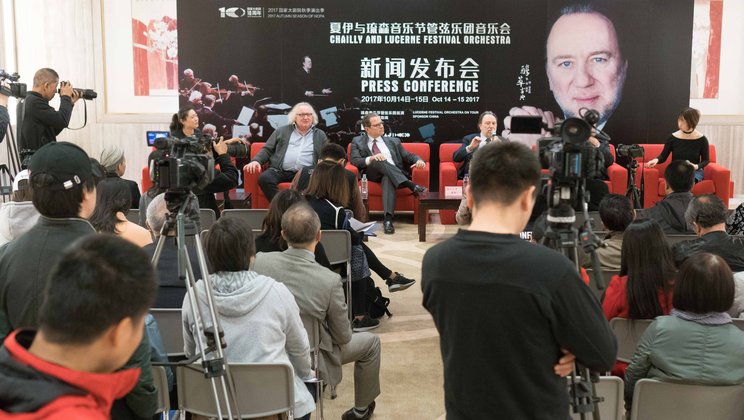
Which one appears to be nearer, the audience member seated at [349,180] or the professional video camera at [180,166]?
the professional video camera at [180,166]

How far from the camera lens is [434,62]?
9.50 metres

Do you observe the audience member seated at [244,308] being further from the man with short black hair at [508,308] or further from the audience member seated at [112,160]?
the audience member seated at [112,160]


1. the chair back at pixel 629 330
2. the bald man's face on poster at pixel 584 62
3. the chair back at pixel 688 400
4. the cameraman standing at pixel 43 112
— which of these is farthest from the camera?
the bald man's face on poster at pixel 584 62

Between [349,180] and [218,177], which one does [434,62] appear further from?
[349,180]

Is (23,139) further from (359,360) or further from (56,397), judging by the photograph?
(56,397)

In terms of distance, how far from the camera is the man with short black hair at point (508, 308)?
1.74m

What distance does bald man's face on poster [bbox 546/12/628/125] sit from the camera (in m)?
9.41

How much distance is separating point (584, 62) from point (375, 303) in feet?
17.5

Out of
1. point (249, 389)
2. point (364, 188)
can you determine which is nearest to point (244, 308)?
point (249, 389)

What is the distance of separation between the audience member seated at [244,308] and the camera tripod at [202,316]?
0.17 feet

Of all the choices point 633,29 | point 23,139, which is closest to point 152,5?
point 23,139

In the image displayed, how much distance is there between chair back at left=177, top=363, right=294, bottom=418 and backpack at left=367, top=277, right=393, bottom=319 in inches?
98.9

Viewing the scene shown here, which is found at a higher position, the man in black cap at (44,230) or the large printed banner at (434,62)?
the large printed banner at (434,62)

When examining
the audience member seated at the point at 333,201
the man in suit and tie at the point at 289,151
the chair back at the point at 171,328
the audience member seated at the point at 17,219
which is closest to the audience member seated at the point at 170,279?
the chair back at the point at 171,328
